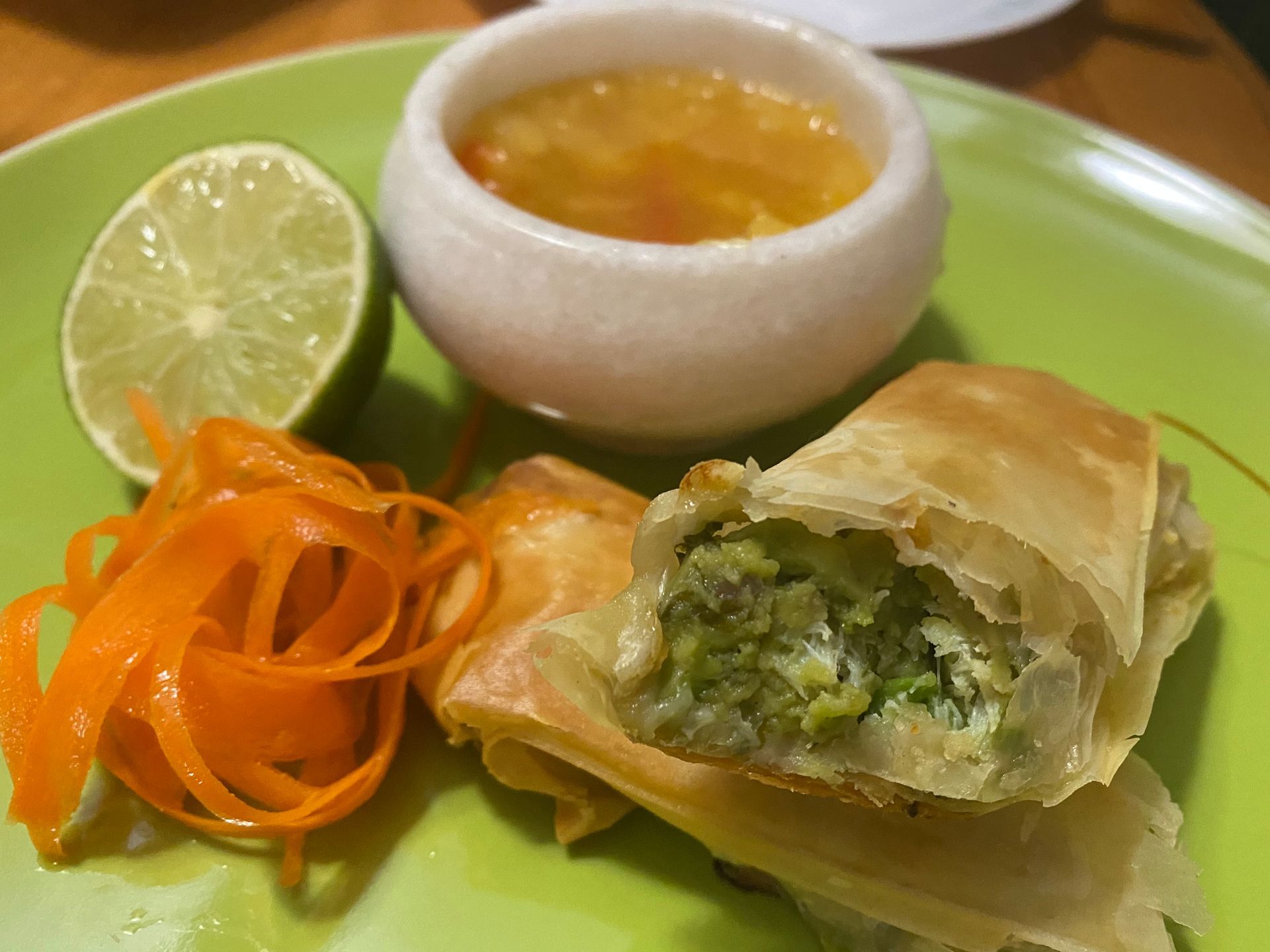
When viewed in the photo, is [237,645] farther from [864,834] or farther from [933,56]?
[933,56]

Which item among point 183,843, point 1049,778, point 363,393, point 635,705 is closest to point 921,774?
point 1049,778

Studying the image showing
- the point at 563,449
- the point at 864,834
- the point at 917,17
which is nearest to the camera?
the point at 864,834

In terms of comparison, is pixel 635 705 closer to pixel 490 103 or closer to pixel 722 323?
pixel 722 323

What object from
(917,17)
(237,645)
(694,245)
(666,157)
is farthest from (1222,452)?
(917,17)

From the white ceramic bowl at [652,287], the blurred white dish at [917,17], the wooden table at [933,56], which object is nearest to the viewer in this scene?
the white ceramic bowl at [652,287]

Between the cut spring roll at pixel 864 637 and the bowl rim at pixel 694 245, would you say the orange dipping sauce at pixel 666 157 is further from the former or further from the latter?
the cut spring roll at pixel 864 637

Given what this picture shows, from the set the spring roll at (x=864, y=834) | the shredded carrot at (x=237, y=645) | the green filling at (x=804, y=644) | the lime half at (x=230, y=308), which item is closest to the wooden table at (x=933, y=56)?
the lime half at (x=230, y=308)

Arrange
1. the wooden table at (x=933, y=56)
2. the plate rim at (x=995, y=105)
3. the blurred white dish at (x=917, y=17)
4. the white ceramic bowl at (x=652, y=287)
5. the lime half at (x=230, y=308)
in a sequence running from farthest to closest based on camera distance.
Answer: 1. the blurred white dish at (x=917, y=17)
2. the wooden table at (x=933, y=56)
3. the plate rim at (x=995, y=105)
4. the lime half at (x=230, y=308)
5. the white ceramic bowl at (x=652, y=287)
